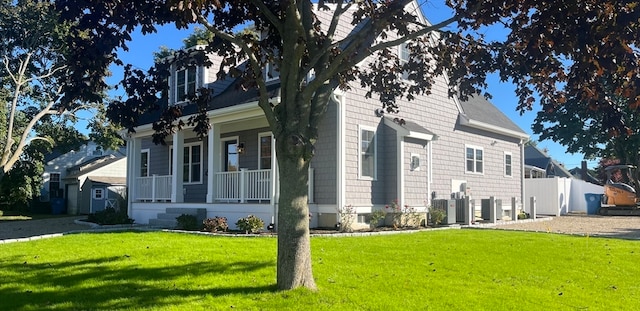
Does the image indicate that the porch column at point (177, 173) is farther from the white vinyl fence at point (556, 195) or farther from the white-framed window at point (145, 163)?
the white vinyl fence at point (556, 195)

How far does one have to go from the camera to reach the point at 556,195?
24.8m

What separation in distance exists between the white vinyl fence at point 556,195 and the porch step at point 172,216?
49.2 ft

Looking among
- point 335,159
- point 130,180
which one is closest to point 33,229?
point 130,180

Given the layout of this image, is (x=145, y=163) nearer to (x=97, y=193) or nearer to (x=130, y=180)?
(x=130, y=180)

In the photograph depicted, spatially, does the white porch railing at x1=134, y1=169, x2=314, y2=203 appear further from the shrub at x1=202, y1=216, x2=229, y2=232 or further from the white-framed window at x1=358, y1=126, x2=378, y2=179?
the white-framed window at x1=358, y1=126, x2=378, y2=179

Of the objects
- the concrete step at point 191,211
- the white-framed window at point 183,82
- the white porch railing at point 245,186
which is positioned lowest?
the concrete step at point 191,211

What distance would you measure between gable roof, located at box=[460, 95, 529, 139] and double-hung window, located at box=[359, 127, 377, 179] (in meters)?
5.46

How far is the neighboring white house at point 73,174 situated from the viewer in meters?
34.4

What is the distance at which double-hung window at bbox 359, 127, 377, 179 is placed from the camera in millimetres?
15086

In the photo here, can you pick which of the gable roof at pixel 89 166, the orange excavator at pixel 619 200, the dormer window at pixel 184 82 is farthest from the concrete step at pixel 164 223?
the orange excavator at pixel 619 200

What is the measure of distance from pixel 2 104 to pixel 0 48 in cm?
296

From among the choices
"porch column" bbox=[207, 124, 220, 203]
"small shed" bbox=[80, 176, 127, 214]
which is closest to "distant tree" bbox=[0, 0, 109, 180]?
"small shed" bbox=[80, 176, 127, 214]

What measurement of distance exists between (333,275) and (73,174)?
33.0 metres

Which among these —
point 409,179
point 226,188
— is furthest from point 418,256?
point 226,188
